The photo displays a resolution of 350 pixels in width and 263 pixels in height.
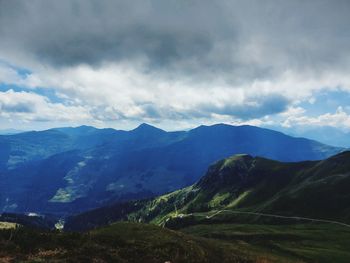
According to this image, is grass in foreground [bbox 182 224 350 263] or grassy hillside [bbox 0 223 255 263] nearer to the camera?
grassy hillside [bbox 0 223 255 263]

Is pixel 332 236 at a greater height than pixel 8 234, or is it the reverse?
pixel 8 234

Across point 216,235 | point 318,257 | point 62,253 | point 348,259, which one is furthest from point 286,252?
point 62,253

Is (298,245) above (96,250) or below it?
below

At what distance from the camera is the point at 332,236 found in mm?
141375

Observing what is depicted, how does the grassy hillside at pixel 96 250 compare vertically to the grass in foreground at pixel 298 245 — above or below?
above

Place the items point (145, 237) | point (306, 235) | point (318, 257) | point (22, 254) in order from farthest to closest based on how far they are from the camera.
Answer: point (306, 235) < point (318, 257) < point (145, 237) < point (22, 254)

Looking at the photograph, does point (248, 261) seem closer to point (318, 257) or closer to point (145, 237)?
point (145, 237)

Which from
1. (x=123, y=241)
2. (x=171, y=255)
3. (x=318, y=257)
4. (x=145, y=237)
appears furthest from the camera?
(x=318, y=257)

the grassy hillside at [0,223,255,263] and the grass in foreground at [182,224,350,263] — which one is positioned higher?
the grassy hillside at [0,223,255,263]

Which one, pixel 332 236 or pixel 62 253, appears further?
pixel 332 236

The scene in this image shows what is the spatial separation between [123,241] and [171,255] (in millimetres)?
8736

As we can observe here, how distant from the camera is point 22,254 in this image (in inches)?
1813

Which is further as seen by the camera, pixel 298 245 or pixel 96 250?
pixel 298 245

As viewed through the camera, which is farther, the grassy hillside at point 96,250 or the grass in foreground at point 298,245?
the grass in foreground at point 298,245
